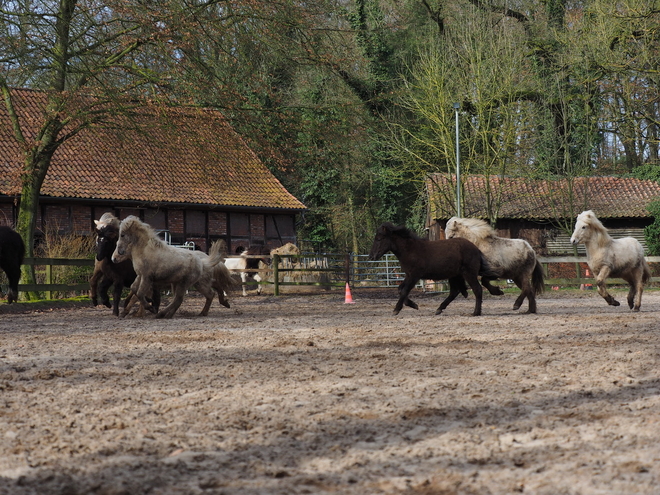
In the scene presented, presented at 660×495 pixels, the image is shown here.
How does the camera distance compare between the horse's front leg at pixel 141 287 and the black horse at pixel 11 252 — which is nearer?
the horse's front leg at pixel 141 287

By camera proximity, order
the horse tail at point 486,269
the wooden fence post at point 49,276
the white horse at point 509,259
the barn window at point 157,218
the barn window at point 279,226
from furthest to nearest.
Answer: the barn window at point 279,226, the barn window at point 157,218, the wooden fence post at point 49,276, the white horse at point 509,259, the horse tail at point 486,269

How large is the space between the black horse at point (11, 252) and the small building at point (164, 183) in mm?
2835

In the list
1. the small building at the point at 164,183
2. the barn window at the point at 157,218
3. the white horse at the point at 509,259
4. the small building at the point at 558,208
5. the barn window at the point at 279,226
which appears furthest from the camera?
the small building at the point at 558,208

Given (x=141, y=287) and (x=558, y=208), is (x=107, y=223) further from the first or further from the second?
(x=558, y=208)

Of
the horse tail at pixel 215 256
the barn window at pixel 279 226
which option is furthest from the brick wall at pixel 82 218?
the horse tail at pixel 215 256

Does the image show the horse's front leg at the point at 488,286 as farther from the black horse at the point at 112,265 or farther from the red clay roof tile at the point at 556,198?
the red clay roof tile at the point at 556,198

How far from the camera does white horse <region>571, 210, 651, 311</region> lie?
14.8 metres

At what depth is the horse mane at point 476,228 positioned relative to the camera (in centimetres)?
1507

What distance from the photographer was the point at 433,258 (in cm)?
1391

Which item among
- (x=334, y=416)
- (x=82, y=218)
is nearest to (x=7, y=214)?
(x=82, y=218)

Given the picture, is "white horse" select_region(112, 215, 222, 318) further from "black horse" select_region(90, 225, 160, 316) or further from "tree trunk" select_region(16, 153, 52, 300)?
"tree trunk" select_region(16, 153, 52, 300)

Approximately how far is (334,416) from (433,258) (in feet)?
29.7

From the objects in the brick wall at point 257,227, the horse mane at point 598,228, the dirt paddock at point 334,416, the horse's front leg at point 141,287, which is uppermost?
the brick wall at point 257,227

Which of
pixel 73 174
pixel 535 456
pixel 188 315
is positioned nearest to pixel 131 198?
pixel 73 174
